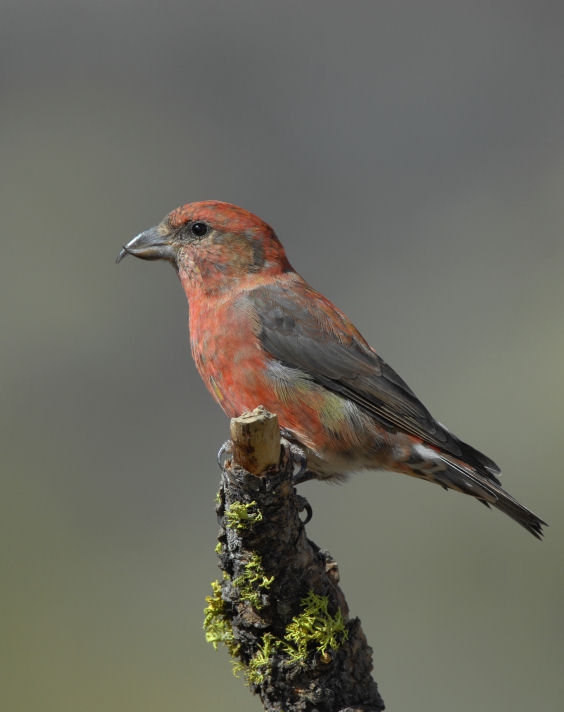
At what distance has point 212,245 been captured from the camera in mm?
4324

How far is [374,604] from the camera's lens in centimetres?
730

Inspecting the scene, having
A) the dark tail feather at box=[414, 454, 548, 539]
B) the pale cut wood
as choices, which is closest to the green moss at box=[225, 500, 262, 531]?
the pale cut wood

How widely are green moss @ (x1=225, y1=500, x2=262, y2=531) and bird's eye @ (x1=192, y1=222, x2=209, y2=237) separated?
1.90 metres

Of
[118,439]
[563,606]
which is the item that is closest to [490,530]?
[563,606]

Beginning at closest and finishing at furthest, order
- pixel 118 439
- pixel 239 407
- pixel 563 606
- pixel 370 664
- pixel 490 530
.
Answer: pixel 370 664, pixel 239 407, pixel 563 606, pixel 490 530, pixel 118 439

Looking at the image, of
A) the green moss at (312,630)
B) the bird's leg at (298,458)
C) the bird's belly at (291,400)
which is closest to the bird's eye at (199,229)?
the bird's belly at (291,400)

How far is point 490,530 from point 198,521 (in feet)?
9.39

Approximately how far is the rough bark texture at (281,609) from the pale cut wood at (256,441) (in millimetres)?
40

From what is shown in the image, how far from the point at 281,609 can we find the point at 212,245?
202 cm

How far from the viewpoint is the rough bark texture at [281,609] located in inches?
113

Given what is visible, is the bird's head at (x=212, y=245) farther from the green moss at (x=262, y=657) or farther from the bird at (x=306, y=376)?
the green moss at (x=262, y=657)

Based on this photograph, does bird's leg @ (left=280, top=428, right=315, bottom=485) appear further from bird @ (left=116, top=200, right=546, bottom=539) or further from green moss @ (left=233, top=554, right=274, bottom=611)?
green moss @ (left=233, top=554, right=274, bottom=611)

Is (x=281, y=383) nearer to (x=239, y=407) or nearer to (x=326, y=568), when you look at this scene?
(x=239, y=407)

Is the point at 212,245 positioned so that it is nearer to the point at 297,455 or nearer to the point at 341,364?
the point at 341,364
